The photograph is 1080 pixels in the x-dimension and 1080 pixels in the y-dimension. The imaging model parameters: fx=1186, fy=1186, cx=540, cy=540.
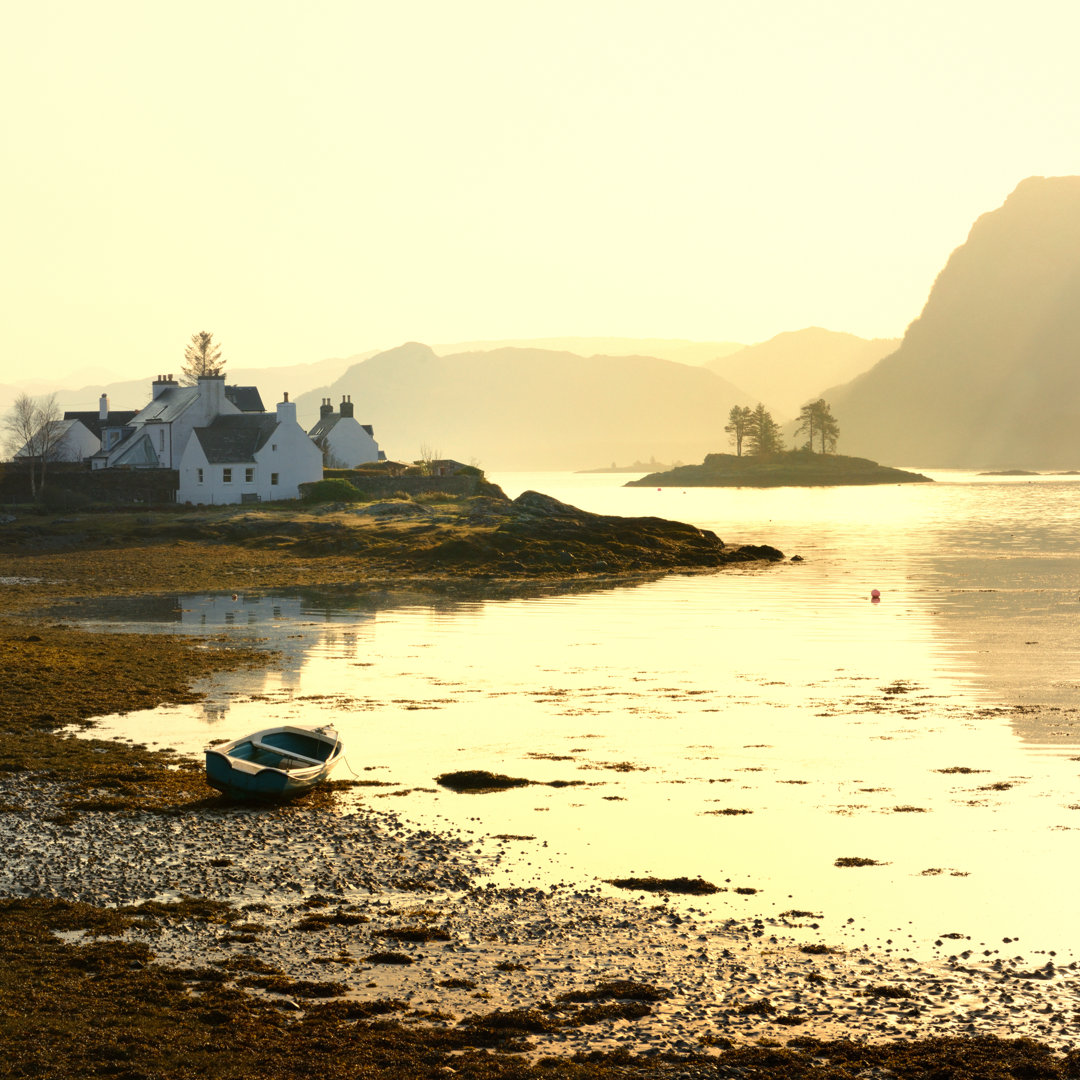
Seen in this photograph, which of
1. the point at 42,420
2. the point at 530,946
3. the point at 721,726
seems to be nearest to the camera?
the point at 530,946

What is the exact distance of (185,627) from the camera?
130 feet

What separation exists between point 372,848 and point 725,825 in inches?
213

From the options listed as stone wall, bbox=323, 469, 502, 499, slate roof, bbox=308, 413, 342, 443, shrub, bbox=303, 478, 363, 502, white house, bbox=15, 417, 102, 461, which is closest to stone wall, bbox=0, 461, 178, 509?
white house, bbox=15, 417, 102, 461

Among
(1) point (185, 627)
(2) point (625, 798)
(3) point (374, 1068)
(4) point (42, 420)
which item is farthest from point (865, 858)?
(4) point (42, 420)

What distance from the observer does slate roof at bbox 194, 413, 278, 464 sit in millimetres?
81875

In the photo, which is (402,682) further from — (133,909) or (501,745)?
(133,909)

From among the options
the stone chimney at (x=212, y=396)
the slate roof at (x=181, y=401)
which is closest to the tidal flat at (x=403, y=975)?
the stone chimney at (x=212, y=396)

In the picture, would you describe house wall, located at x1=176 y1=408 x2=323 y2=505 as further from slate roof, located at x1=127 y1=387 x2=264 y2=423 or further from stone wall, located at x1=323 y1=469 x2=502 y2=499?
slate roof, located at x1=127 y1=387 x2=264 y2=423

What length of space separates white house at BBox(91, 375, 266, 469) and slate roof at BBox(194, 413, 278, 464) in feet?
4.10

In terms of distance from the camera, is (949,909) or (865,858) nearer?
(949,909)

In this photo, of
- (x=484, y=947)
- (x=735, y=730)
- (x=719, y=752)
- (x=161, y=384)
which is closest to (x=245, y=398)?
(x=161, y=384)

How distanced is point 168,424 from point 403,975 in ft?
253

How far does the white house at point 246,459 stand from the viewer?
8150 centimetres

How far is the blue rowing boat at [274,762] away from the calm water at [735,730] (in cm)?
100
